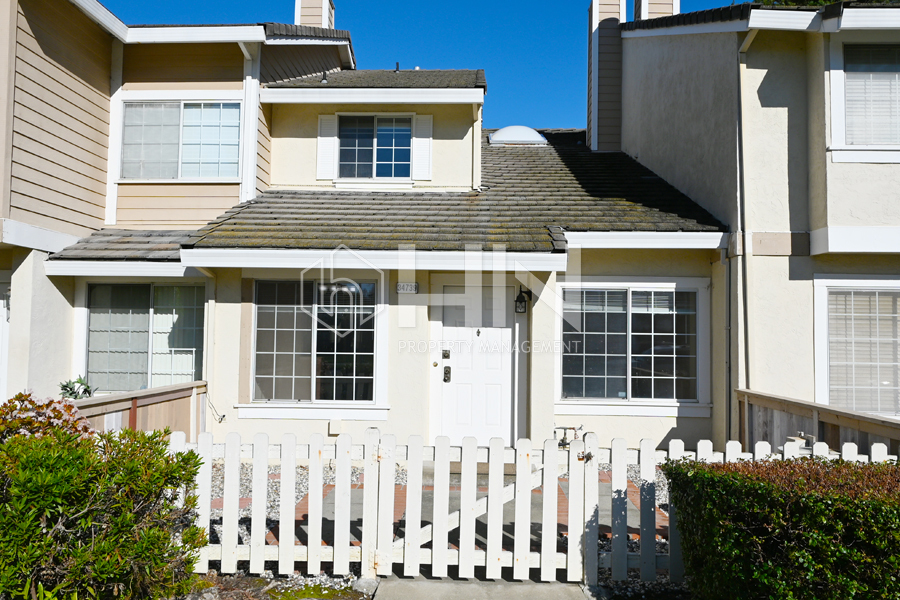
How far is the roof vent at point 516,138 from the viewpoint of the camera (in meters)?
13.0

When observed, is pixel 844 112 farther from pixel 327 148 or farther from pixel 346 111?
pixel 327 148

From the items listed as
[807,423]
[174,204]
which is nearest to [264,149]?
[174,204]

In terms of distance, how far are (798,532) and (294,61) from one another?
1086cm

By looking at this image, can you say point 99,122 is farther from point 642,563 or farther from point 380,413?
point 642,563

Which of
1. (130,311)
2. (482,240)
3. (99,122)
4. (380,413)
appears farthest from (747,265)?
(99,122)

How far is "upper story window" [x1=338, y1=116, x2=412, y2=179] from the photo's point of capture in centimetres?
1014

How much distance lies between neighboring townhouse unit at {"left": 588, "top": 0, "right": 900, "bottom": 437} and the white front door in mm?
3041

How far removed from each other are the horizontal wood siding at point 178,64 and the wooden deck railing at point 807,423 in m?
9.08

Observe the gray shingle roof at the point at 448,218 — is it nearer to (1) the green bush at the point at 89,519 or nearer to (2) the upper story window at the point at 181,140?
(2) the upper story window at the point at 181,140

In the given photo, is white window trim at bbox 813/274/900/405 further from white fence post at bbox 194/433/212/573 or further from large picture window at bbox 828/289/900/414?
white fence post at bbox 194/433/212/573

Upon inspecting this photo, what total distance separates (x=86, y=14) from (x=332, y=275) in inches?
207

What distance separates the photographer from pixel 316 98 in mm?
9734

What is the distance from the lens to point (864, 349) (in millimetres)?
7715

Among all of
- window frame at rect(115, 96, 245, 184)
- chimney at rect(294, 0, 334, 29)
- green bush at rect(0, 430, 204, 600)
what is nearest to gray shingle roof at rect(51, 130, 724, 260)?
window frame at rect(115, 96, 245, 184)
